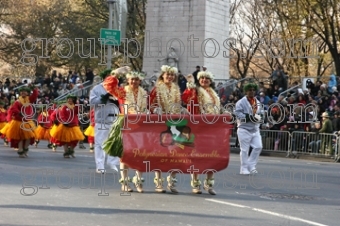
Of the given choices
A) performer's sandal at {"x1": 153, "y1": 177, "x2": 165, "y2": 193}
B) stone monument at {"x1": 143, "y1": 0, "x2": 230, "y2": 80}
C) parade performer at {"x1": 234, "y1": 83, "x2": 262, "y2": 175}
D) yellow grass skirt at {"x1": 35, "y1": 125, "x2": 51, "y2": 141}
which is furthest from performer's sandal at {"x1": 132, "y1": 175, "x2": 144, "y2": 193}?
stone monument at {"x1": 143, "y1": 0, "x2": 230, "y2": 80}

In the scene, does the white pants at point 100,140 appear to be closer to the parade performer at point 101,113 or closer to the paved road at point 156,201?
the parade performer at point 101,113

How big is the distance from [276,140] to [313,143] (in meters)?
1.92

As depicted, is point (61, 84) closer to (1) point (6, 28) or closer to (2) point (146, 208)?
(1) point (6, 28)

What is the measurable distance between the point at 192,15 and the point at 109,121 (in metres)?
20.0

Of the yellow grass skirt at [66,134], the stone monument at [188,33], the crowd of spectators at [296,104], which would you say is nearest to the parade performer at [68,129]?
the yellow grass skirt at [66,134]

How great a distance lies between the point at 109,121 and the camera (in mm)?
15984

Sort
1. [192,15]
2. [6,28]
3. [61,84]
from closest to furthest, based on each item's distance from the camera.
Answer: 1. [192,15]
2. [61,84]
3. [6,28]

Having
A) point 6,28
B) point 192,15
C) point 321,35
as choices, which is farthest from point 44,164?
point 6,28

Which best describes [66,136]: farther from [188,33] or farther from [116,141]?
[188,33]

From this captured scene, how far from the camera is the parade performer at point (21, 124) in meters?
20.9

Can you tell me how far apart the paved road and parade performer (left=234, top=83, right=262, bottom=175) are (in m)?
0.35

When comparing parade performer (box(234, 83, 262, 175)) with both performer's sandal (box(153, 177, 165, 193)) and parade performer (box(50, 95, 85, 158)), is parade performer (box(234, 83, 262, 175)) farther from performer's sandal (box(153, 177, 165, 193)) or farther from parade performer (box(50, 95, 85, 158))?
parade performer (box(50, 95, 85, 158))

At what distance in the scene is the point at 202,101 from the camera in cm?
1326

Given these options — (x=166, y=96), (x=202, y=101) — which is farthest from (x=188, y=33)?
(x=166, y=96)
